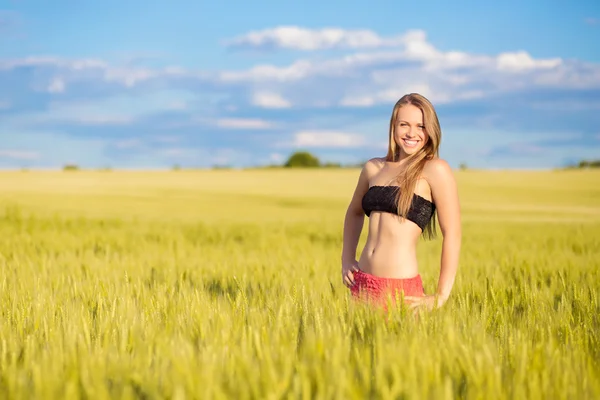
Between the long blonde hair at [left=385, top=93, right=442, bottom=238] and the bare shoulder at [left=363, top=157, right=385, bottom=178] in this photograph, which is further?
the bare shoulder at [left=363, top=157, right=385, bottom=178]

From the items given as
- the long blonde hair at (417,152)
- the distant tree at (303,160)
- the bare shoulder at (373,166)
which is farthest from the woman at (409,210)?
the distant tree at (303,160)

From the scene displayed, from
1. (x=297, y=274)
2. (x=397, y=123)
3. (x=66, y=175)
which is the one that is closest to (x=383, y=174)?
(x=397, y=123)

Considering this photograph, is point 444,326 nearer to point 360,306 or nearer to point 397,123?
point 360,306

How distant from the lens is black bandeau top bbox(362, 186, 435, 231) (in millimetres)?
3623

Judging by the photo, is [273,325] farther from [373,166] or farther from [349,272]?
[373,166]

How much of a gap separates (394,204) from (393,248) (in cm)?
24

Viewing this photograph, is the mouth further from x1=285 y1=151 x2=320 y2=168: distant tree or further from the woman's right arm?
x1=285 y1=151 x2=320 y2=168: distant tree

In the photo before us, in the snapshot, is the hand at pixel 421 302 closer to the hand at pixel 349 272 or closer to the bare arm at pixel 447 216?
the bare arm at pixel 447 216

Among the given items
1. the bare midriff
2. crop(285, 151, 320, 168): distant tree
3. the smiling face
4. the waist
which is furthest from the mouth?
crop(285, 151, 320, 168): distant tree

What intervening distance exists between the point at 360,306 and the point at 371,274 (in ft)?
0.95

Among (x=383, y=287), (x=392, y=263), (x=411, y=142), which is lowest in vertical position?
(x=383, y=287)

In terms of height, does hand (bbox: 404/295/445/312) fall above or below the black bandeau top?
below

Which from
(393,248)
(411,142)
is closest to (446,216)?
(393,248)

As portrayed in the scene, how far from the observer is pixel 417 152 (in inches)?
145
